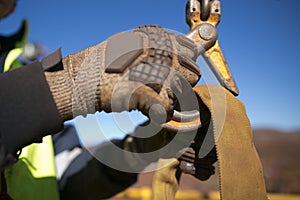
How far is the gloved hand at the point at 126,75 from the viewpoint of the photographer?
0.41 meters

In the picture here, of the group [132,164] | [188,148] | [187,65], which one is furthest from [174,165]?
[187,65]

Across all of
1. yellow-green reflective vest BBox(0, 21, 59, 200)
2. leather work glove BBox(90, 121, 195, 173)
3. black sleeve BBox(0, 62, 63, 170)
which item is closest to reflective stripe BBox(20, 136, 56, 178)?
yellow-green reflective vest BBox(0, 21, 59, 200)

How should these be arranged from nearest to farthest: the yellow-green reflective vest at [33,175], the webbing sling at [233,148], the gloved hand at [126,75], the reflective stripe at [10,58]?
the gloved hand at [126,75] → the webbing sling at [233,148] → the yellow-green reflective vest at [33,175] → the reflective stripe at [10,58]

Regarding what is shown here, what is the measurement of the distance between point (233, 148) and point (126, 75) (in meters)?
0.23

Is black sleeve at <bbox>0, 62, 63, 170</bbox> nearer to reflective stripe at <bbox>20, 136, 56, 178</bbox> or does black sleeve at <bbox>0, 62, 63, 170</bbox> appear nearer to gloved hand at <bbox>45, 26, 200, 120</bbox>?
gloved hand at <bbox>45, 26, 200, 120</bbox>

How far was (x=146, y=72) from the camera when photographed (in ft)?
1.34

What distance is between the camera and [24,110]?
42cm

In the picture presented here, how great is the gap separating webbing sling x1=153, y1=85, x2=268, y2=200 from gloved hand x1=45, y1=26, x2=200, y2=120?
4.6 inches

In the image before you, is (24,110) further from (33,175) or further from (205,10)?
(33,175)

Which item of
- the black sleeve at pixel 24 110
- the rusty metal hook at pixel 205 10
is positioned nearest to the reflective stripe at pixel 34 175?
the black sleeve at pixel 24 110

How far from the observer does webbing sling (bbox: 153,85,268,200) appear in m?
0.52

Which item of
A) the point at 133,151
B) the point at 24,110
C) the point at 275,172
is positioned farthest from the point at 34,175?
the point at 275,172

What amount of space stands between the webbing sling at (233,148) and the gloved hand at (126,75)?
116mm

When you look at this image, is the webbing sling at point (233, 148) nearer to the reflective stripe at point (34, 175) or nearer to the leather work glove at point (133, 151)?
the leather work glove at point (133, 151)
